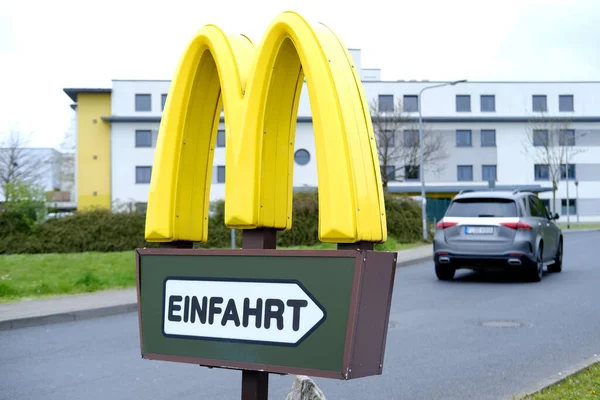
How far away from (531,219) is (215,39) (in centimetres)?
1225

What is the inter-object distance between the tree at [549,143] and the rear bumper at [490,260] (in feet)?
148

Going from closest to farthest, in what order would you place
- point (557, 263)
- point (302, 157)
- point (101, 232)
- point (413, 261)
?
point (557, 263)
point (413, 261)
point (101, 232)
point (302, 157)

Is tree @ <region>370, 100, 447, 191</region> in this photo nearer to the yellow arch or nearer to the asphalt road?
the asphalt road

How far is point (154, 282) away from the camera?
10.9ft

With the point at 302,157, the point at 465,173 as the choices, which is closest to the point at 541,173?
the point at 465,173

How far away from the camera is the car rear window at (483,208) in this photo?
14.2m

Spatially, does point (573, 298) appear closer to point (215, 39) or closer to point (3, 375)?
point (3, 375)

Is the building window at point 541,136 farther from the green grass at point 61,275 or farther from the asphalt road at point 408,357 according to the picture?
the asphalt road at point 408,357

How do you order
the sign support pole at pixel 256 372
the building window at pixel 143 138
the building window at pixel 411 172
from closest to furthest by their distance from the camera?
the sign support pole at pixel 256 372
the building window at pixel 411 172
the building window at pixel 143 138

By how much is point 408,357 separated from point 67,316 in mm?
5861

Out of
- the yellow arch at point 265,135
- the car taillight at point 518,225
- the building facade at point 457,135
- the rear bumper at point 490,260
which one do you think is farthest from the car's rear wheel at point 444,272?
the building facade at point 457,135

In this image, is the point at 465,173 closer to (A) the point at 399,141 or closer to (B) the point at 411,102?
(B) the point at 411,102

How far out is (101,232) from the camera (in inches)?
1136

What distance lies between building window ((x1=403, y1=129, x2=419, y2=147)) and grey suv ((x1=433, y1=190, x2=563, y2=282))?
121 feet
